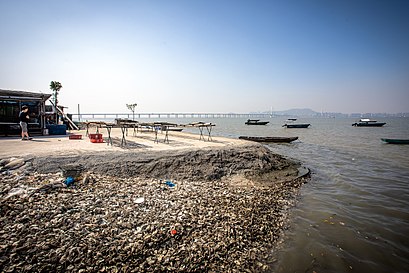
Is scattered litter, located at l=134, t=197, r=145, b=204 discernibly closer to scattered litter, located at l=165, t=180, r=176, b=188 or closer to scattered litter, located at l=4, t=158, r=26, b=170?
scattered litter, located at l=165, t=180, r=176, b=188

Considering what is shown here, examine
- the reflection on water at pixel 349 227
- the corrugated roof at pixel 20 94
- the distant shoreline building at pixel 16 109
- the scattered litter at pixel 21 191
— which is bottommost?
the reflection on water at pixel 349 227

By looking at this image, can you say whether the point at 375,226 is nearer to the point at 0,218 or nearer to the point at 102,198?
the point at 102,198

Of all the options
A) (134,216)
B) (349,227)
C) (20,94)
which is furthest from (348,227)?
(20,94)

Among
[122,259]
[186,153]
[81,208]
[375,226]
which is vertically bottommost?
[375,226]

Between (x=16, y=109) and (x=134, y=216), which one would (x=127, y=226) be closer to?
(x=134, y=216)

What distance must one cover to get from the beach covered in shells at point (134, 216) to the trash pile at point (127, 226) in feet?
0.06

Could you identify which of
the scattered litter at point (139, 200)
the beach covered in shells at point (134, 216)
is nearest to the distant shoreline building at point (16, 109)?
the beach covered in shells at point (134, 216)

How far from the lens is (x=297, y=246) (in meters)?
4.50

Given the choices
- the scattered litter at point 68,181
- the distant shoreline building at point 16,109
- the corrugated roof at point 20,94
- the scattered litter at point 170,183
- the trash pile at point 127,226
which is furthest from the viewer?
the distant shoreline building at point 16,109

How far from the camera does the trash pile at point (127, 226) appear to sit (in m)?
3.44

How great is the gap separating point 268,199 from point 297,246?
2.12m

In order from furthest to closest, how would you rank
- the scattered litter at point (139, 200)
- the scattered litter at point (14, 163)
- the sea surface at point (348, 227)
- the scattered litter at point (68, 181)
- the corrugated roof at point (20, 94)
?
the corrugated roof at point (20, 94), the scattered litter at point (14, 163), the scattered litter at point (68, 181), the scattered litter at point (139, 200), the sea surface at point (348, 227)

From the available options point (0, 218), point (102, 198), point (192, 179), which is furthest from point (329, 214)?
point (0, 218)

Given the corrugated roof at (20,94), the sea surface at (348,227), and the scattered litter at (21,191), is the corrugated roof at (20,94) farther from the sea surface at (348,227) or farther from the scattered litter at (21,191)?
the sea surface at (348,227)
